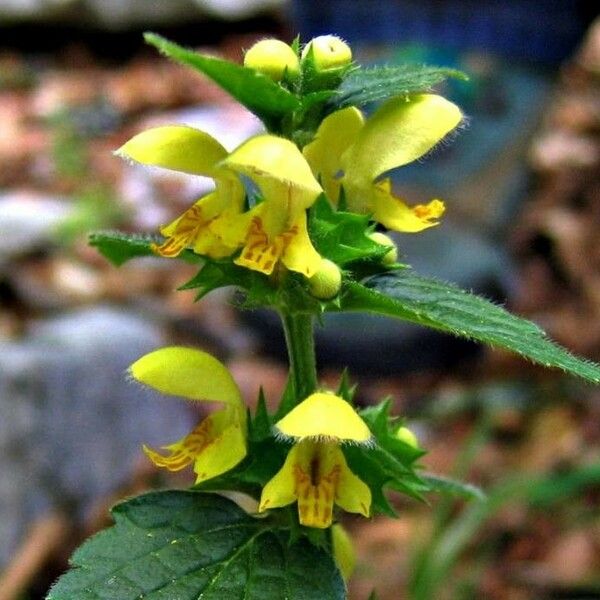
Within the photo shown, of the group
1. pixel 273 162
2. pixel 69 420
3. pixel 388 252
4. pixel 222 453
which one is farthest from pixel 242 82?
pixel 69 420

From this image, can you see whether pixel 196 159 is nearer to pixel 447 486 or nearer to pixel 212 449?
pixel 212 449

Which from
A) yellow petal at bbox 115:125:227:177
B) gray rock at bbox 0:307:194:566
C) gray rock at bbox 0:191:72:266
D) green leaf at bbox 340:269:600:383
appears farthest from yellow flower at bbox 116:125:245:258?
gray rock at bbox 0:191:72:266

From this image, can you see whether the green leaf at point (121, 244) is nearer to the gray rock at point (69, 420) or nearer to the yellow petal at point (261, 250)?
the yellow petal at point (261, 250)

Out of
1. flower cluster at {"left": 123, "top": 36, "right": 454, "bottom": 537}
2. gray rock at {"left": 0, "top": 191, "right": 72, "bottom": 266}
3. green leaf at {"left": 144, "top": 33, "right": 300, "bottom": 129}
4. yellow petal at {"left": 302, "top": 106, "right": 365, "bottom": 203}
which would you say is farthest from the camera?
gray rock at {"left": 0, "top": 191, "right": 72, "bottom": 266}

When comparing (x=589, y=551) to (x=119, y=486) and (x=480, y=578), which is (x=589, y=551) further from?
(x=119, y=486)

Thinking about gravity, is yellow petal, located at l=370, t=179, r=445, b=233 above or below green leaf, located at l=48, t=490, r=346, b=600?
above

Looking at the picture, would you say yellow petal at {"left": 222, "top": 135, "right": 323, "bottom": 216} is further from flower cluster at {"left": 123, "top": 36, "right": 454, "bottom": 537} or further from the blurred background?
the blurred background
